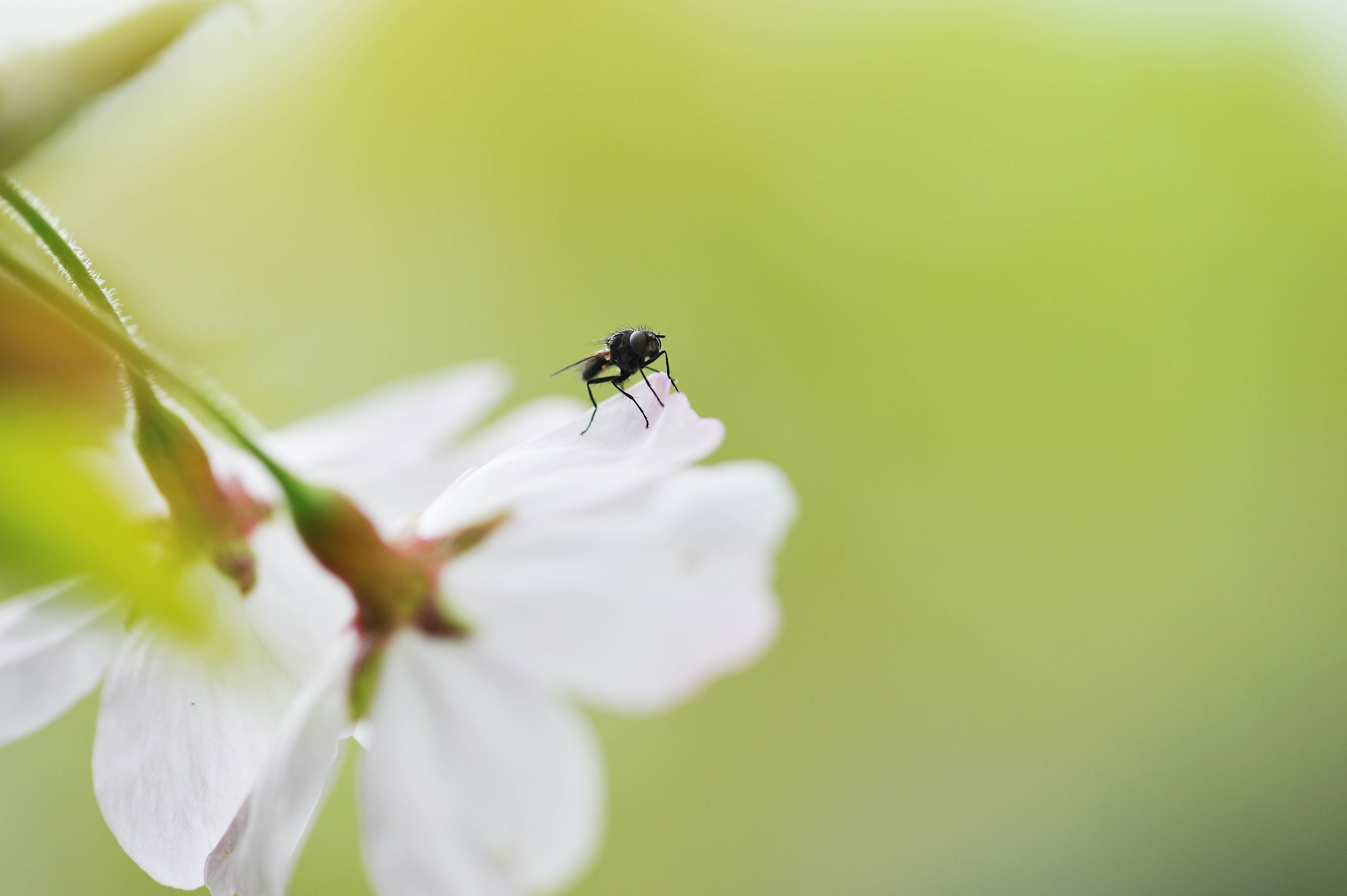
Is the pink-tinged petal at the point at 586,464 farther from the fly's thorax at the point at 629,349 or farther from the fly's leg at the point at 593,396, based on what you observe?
the fly's thorax at the point at 629,349

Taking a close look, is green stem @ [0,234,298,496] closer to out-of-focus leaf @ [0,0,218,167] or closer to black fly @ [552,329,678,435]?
out-of-focus leaf @ [0,0,218,167]

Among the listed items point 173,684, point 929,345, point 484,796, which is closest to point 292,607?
point 173,684

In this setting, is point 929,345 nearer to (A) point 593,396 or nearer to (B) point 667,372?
(A) point 593,396

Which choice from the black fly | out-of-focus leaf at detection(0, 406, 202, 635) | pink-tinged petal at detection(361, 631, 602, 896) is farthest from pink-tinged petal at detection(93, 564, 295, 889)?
the black fly

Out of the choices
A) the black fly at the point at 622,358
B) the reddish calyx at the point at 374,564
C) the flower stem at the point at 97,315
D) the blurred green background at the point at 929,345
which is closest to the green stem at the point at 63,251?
the flower stem at the point at 97,315

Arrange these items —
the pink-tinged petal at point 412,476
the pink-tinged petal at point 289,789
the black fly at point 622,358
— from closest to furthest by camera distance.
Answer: the pink-tinged petal at point 289,789, the pink-tinged petal at point 412,476, the black fly at point 622,358

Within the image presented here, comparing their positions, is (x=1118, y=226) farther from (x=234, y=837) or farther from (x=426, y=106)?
(x=234, y=837)

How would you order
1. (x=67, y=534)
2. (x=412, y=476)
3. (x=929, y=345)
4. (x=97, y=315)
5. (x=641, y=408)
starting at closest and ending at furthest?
(x=67, y=534), (x=97, y=315), (x=641, y=408), (x=412, y=476), (x=929, y=345)
